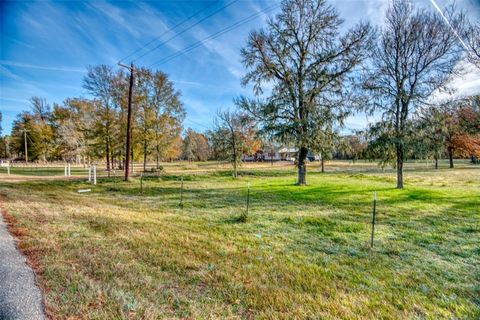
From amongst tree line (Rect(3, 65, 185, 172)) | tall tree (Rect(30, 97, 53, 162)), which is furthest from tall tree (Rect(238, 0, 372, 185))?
tall tree (Rect(30, 97, 53, 162))

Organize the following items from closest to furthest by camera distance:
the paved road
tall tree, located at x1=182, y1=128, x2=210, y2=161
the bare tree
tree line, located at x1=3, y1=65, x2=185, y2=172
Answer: the paved road < the bare tree < tree line, located at x1=3, y1=65, x2=185, y2=172 < tall tree, located at x1=182, y1=128, x2=210, y2=161

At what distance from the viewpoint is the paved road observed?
229cm

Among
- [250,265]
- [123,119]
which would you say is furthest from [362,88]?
[123,119]

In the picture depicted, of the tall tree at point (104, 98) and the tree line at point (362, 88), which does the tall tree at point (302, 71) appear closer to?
the tree line at point (362, 88)

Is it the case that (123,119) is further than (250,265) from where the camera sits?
Yes

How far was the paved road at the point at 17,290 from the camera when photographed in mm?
2295

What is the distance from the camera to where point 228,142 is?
2395 centimetres

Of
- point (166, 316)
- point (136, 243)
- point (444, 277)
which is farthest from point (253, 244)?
point (444, 277)

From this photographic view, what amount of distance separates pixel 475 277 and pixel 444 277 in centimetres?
50

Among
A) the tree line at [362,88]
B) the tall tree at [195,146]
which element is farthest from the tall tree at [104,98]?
the tall tree at [195,146]

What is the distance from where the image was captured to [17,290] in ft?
8.86

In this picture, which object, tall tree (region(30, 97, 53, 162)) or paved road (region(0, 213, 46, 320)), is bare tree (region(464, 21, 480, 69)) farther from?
tall tree (region(30, 97, 53, 162))

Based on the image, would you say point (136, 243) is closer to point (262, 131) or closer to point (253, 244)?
point (253, 244)

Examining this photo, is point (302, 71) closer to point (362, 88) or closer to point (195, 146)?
point (362, 88)
